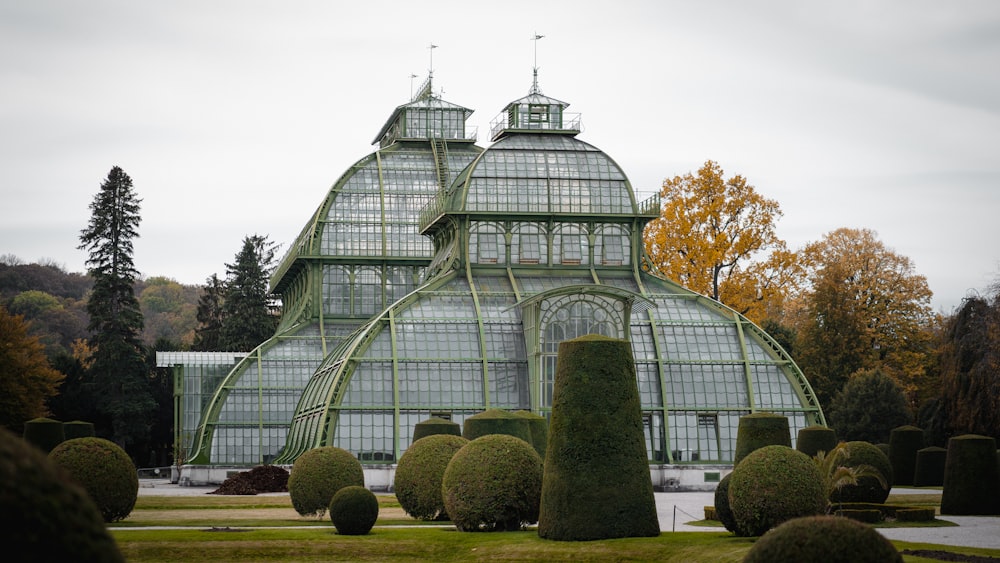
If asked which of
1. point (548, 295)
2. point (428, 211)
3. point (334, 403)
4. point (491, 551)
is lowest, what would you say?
point (491, 551)

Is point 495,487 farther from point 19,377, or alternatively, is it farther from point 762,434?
point 19,377

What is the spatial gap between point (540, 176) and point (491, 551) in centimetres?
4021

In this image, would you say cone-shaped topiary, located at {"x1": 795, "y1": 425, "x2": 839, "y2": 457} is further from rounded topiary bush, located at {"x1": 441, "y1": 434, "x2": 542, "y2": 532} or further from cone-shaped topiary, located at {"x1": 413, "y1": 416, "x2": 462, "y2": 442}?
rounded topiary bush, located at {"x1": 441, "y1": 434, "x2": 542, "y2": 532}

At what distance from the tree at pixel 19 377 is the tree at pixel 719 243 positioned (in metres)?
37.6

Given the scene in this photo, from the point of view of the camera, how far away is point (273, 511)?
152 ft

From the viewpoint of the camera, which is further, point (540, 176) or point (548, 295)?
point (540, 176)

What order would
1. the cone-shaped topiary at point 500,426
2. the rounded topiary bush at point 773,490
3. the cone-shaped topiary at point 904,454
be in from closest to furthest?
the rounded topiary bush at point 773,490, the cone-shaped topiary at point 500,426, the cone-shaped topiary at point 904,454

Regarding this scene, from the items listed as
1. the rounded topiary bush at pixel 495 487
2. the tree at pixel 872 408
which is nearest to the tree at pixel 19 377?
the rounded topiary bush at pixel 495 487

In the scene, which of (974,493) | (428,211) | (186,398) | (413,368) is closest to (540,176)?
(428,211)

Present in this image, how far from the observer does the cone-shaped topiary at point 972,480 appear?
42750 mm

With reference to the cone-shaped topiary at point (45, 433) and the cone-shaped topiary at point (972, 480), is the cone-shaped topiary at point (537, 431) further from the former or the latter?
the cone-shaped topiary at point (45, 433)

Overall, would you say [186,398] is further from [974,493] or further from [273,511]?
[974,493]

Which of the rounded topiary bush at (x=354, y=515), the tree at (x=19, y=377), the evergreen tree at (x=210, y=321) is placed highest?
the evergreen tree at (x=210, y=321)

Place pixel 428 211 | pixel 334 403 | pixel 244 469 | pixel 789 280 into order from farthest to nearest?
pixel 789 280 < pixel 428 211 < pixel 244 469 < pixel 334 403
